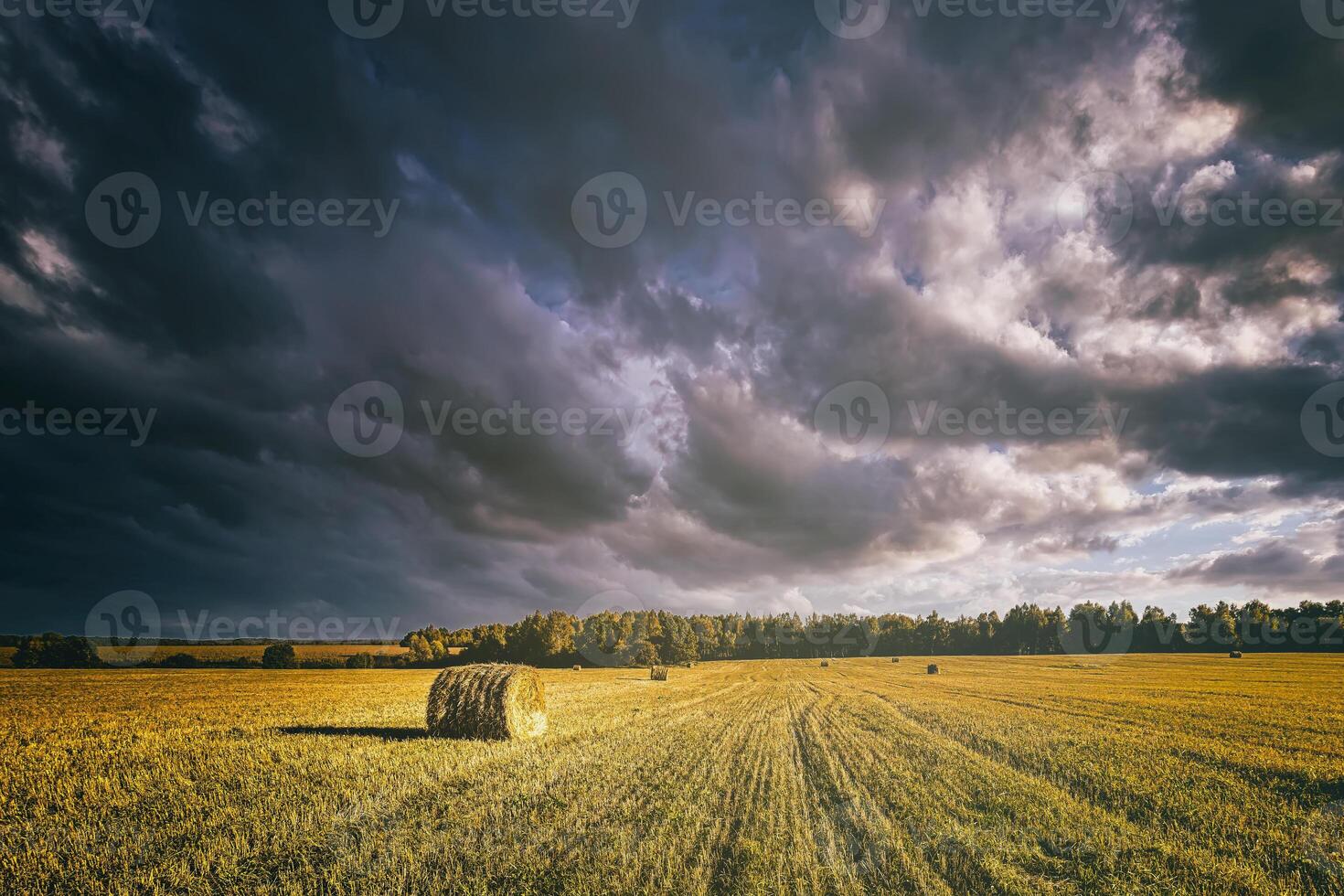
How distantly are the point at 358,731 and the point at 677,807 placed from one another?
12.4 meters

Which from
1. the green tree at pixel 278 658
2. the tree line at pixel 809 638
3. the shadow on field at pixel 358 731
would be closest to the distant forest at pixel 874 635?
the tree line at pixel 809 638

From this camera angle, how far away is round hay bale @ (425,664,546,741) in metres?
15.9

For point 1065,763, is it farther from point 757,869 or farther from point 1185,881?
point 757,869

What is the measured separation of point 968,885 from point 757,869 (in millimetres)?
2376

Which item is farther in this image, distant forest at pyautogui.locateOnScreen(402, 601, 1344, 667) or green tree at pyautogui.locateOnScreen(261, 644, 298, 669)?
distant forest at pyautogui.locateOnScreen(402, 601, 1344, 667)

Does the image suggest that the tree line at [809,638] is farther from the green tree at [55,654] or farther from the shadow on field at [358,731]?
the shadow on field at [358,731]

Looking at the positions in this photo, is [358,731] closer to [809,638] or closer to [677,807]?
[677,807]

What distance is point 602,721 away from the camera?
61.3ft

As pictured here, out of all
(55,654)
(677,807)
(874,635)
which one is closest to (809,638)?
(874,635)

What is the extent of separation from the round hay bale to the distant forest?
76.5 m

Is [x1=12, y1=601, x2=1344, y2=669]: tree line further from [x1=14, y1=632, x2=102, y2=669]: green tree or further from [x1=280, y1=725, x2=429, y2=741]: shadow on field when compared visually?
[x1=280, y1=725, x2=429, y2=741]: shadow on field

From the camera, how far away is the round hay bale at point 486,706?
15.9 m

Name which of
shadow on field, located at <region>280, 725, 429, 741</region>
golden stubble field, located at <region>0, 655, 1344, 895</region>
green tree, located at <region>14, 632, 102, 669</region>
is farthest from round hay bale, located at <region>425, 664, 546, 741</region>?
green tree, located at <region>14, 632, 102, 669</region>

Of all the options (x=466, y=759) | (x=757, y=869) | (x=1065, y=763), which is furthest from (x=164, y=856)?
(x=1065, y=763)
